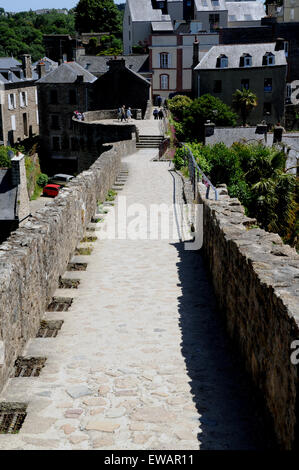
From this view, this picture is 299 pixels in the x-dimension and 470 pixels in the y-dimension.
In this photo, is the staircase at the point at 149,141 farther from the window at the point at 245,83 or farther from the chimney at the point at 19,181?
the window at the point at 245,83

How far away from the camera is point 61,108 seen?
56.2m

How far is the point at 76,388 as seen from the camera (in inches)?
271

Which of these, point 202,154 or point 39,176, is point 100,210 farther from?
point 39,176

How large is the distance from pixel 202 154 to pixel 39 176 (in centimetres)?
3133

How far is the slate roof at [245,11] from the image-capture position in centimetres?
7506

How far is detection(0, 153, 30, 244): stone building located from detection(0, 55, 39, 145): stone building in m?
27.8

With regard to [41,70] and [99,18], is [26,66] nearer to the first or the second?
[41,70]

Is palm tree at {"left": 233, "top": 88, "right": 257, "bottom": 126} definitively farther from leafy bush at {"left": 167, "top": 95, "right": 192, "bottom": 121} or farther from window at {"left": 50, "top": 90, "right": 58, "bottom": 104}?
window at {"left": 50, "top": 90, "right": 58, "bottom": 104}

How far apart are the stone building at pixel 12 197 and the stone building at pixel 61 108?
24616 mm

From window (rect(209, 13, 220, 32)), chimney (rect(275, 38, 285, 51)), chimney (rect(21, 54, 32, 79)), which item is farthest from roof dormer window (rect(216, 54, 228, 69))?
chimney (rect(21, 54, 32, 79))

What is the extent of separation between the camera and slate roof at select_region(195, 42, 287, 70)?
2078 inches

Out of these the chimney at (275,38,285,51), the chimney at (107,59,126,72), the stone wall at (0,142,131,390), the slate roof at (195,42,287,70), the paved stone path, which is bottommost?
the paved stone path

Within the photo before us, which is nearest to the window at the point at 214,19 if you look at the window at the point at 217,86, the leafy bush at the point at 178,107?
the window at the point at 217,86
